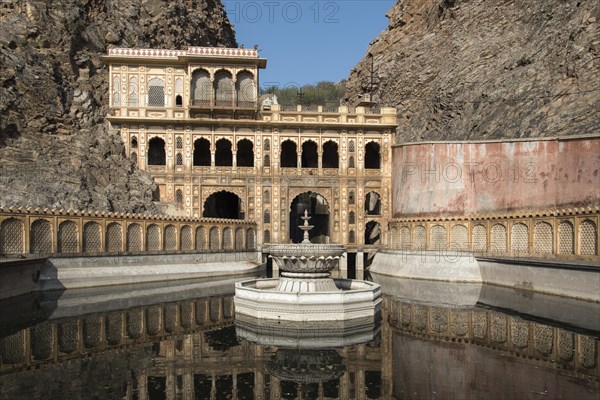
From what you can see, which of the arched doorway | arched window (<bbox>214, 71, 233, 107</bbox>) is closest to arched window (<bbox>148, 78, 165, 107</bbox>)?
arched window (<bbox>214, 71, 233, 107</bbox>)

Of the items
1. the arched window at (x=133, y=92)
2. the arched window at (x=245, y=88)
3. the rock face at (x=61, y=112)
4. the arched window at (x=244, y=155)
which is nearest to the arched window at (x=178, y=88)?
the arched window at (x=133, y=92)

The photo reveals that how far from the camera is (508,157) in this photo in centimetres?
3459

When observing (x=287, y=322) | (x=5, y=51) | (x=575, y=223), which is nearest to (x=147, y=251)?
(x=287, y=322)

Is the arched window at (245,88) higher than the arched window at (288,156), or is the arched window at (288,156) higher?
the arched window at (245,88)

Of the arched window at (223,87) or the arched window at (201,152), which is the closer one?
the arched window at (223,87)

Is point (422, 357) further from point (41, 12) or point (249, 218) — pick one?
point (41, 12)

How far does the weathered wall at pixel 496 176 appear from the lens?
30594mm

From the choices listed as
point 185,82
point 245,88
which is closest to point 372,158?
point 245,88

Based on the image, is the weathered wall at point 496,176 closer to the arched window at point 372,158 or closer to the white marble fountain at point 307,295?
the arched window at point 372,158

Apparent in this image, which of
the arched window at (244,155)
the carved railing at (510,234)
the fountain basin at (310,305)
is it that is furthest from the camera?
the arched window at (244,155)

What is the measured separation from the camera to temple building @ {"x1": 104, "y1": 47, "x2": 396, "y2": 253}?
4319 centimetres

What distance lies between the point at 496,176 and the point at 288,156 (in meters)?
21.1

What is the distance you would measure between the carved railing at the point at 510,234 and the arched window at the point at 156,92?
22.3 meters

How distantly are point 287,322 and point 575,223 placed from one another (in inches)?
672
